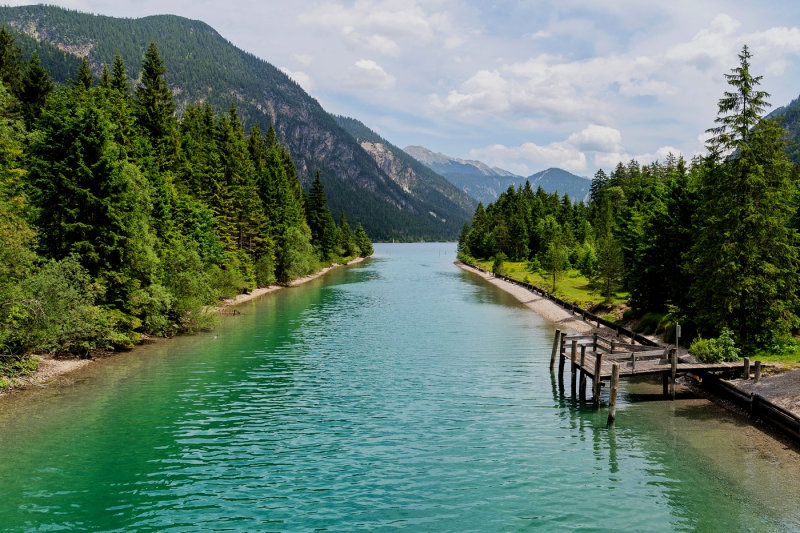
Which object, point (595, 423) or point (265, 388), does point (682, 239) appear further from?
point (265, 388)

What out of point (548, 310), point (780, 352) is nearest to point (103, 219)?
point (780, 352)

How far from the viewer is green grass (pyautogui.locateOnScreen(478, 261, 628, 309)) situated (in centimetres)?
6378

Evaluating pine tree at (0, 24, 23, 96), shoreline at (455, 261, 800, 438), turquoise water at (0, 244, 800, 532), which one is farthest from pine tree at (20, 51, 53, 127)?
shoreline at (455, 261, 800, 438)

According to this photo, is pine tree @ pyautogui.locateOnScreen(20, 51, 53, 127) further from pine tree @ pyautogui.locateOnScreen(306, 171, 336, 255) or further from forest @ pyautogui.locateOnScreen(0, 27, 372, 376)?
pine tree @ pyautogui.locateOnScreen(306, 171, 336, 255)

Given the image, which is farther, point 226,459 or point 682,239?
point 682,239

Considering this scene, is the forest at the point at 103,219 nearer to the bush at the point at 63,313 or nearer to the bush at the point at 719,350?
the bush at the point at 63,313

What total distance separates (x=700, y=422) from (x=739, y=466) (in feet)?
17.6

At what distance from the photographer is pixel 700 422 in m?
25.0

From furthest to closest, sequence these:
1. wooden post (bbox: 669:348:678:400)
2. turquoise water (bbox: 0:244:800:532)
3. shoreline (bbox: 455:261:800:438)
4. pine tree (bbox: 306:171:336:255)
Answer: pine tree (bbox: 306:171:336:255)
wooden post (bbox: 669:348:678:400)
shoreline (bbox: 455:261:800:438)
turquoise water (bbox: 0:244:800:532)

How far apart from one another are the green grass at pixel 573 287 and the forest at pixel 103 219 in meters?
42.4

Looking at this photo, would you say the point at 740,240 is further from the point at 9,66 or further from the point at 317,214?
the point at 317,214

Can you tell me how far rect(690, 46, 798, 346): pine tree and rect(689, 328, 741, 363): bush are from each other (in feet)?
5.56

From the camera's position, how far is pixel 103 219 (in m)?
35.8

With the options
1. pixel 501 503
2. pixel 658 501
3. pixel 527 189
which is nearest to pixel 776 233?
pixel 658 501
